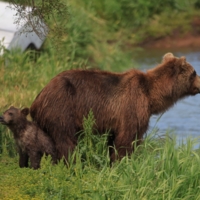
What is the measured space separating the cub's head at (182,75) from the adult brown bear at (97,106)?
13.4 inches

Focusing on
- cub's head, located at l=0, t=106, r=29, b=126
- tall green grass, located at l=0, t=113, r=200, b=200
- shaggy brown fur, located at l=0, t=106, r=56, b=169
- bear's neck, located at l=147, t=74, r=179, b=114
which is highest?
bear's neck, located at l=147, t=74, r=179, b=114

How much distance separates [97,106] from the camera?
813 centimetres

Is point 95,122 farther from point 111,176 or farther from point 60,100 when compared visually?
point 111,176

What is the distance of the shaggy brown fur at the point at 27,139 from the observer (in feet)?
26.4

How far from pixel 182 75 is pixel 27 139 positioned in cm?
195

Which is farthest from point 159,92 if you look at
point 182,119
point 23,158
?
point 182,119

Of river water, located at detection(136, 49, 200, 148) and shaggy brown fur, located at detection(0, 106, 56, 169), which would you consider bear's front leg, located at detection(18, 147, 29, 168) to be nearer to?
shaggy brown fur, located at detection(0, 106, 56, 169)

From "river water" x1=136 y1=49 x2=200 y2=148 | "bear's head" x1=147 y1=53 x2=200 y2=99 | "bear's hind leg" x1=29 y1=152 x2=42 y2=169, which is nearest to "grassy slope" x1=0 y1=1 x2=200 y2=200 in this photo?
"bear's hind leg" x1=29 y1=152 x2=42 y2=169

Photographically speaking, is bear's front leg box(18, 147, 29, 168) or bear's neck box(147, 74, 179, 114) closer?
bear's front leg box(18, 147, 29, 168)

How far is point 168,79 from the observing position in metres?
8.43

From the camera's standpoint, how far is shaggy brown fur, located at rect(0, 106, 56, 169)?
8.05 metres

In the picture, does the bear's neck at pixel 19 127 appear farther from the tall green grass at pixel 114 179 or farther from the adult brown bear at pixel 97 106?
the tall green grass at pixel 114 179

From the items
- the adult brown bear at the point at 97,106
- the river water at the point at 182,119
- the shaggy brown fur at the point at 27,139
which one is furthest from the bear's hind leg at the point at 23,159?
the river water at the point at 182,119

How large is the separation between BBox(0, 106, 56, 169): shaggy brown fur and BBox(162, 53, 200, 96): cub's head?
5.32ft
